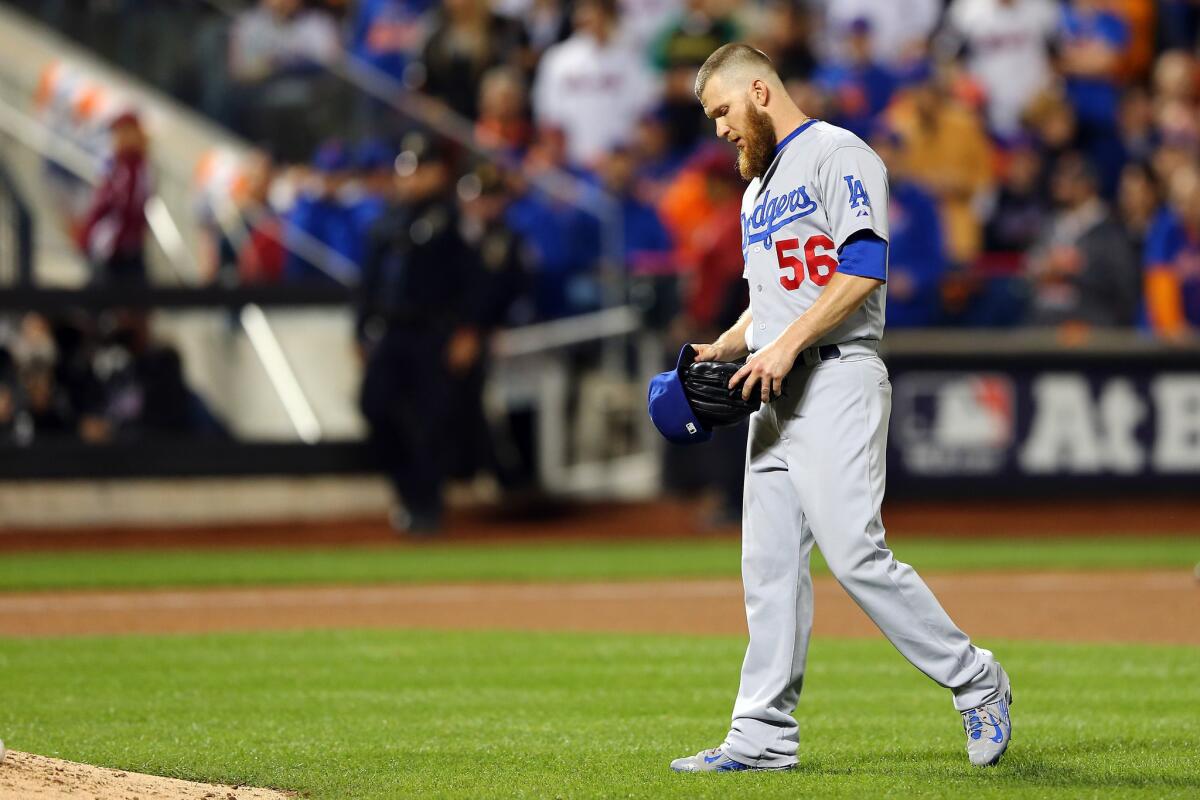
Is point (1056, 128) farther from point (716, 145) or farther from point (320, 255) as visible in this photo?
point (320, 255)

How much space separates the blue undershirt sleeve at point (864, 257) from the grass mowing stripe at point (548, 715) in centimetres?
145

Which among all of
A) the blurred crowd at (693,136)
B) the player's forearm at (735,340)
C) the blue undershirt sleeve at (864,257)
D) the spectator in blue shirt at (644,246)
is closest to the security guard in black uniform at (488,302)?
the blurred crowd at (693,136)

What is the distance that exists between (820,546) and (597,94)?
474 inches

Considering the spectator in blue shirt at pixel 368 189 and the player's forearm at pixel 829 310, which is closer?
the player's forearm at pixel 829 310

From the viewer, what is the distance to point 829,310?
502cm

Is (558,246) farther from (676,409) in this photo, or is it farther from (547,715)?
(676,409)

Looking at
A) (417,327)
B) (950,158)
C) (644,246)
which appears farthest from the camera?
(950,158)

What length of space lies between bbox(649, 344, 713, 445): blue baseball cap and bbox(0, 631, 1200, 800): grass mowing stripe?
1011mm

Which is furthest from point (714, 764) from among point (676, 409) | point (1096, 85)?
point (1096, 85)

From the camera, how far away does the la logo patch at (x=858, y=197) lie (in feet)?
16.7

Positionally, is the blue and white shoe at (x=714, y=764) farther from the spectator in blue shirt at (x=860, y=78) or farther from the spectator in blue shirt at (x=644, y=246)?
the spectator in blue shirt at (x=860, y=78)

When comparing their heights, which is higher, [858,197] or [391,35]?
[391,35]

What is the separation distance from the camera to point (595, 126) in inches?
664

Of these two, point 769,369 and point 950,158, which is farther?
point 950,158
